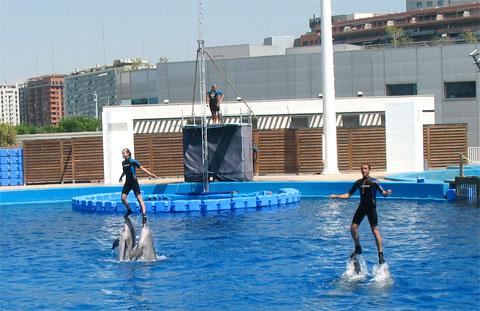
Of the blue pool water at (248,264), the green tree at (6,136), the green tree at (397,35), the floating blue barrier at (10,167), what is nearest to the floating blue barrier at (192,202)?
the blue pool water at (248,264)

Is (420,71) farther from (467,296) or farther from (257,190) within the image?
(467,296)

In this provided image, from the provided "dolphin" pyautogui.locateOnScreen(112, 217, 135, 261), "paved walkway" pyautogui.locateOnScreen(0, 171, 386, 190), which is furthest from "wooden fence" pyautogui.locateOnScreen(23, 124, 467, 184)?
"dolphin" pyautogui.locateOnScreen(112, 217, 135, 261)

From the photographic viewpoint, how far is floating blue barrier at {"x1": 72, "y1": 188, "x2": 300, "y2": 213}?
2658 cm

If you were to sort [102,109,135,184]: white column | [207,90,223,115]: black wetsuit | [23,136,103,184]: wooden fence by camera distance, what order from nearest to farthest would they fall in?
[207,90,223,115]: black wetsuit
[102,109,135,184]: white column
[23,136,103,184]: wooden fence

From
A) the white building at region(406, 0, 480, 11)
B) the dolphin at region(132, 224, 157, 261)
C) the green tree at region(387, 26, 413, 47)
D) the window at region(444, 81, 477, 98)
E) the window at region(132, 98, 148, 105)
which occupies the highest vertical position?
the white building at region(406, 0, 480, 11)

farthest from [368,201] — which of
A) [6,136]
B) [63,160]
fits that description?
[6,136]

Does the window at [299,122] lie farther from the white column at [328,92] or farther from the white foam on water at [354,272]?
the white foam on water at [354,272]

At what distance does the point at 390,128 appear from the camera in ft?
→ 112

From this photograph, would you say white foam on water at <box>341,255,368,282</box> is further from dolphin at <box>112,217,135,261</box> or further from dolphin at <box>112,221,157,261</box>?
dolphin at <box>112,217,135,261</box>

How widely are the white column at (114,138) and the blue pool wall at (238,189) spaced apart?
1513 mm

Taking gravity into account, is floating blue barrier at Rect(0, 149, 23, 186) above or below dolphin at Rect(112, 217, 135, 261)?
above

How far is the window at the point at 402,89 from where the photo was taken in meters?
52.8

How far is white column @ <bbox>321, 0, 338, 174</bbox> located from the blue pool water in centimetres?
986

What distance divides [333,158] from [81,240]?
648 inches
